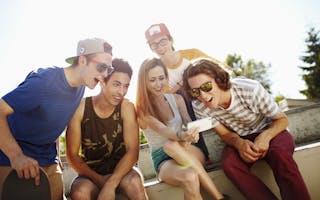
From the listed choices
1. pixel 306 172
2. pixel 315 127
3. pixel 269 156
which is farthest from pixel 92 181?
pixel 315 127

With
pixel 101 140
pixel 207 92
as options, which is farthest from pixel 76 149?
pixel 207 92

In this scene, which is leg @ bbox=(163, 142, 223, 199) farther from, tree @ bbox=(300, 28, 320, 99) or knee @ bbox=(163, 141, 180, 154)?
tree @ bbox=(300, 28, 320, 99)

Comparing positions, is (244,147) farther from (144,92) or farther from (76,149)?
(76,149)

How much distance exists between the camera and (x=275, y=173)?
2.65 m

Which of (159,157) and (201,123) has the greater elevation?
(201,123)

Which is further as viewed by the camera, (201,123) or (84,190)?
(201,123)

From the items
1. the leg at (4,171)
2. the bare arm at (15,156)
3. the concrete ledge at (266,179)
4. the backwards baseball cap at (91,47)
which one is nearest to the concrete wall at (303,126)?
the concrete ledge at (266,179)

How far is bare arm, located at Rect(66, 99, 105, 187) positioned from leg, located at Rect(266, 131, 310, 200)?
1.79 metres

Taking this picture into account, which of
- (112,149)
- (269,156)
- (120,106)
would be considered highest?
(120,106)

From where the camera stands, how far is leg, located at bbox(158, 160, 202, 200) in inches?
101

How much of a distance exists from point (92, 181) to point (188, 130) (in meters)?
1.15

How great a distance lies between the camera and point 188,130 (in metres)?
2.67

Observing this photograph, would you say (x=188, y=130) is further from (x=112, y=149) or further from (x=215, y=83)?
(x=112, y=149)

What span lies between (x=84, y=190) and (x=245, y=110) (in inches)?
74.4
